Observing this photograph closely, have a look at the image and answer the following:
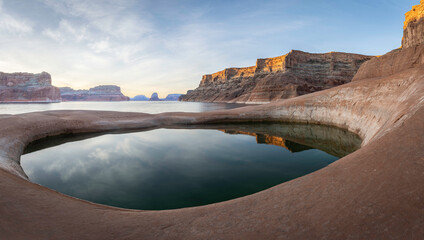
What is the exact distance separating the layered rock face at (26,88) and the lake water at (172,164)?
14095cm

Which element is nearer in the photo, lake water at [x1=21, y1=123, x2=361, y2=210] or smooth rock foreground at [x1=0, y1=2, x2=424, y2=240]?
smooth rock foreground at [x1=0, y1=2, x2=424, y2=240]

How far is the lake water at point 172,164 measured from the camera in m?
5.23

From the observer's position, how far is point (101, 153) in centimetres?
888

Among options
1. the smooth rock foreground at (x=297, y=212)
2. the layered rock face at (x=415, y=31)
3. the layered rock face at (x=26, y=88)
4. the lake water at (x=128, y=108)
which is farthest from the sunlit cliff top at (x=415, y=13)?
the layered rock face at (x=26, y=88)

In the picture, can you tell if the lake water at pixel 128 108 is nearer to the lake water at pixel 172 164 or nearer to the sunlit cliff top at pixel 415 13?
the lake water at pixel 172 164

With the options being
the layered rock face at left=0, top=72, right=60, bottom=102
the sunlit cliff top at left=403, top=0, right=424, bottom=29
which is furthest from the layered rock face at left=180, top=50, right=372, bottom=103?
the layered rock face at left=0, top=72, right=60, bottom=102

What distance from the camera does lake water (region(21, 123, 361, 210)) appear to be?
5227 millimetres

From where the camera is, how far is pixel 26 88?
112750 mm

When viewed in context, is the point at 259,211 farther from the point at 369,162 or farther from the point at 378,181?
the point at 369,162

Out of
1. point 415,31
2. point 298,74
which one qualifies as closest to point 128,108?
point 298,74

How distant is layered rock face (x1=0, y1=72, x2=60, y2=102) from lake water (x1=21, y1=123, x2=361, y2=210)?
462 feet

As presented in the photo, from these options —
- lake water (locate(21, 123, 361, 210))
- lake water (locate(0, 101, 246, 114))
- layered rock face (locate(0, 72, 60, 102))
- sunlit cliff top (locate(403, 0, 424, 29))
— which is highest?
sunlit cliff top (locate(403, 0, 424, 29))

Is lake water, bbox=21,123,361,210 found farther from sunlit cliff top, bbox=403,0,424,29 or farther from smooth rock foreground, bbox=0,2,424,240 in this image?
sunlit cliff top, bbox=403,0,424,29

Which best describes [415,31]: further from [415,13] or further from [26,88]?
[26,88]
